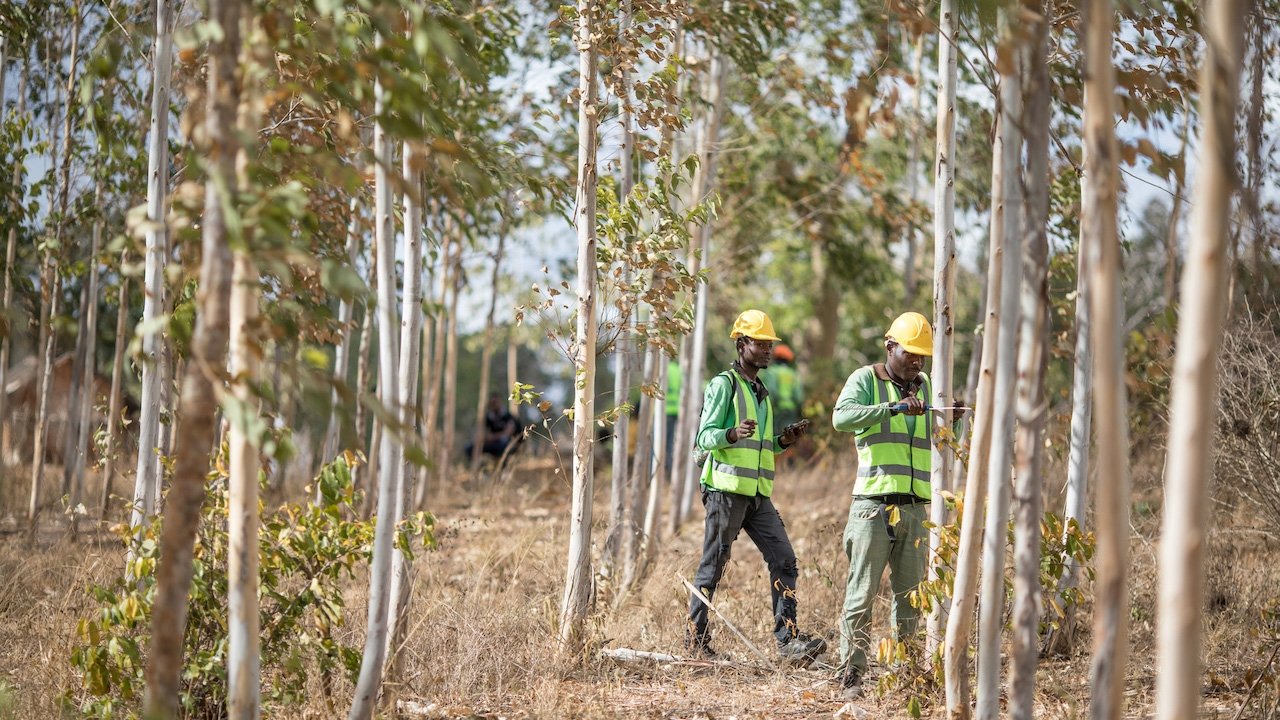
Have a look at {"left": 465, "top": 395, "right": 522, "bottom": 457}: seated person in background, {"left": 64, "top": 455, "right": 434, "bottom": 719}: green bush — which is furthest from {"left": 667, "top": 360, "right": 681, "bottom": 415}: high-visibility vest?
{"left": 64, "top": 455, "right": 434, "bottom": 719}: green bush

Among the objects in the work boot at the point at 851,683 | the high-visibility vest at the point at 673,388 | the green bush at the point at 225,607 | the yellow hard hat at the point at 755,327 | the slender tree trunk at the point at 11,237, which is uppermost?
the slender tree trunk at the point at 11,237

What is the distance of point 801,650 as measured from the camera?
5805 mm

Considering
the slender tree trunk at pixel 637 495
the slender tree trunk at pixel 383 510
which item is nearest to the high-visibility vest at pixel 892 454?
the slender tree trunk at pixel 637 495

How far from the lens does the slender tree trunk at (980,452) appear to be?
3723 millimetres

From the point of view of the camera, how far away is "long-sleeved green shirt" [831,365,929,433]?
Answer: 17.5 feet

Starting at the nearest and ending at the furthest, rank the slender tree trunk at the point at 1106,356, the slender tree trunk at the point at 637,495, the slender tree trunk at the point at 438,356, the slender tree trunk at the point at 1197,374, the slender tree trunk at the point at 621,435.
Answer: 1. the slender tree trunk at the point at 1197,374
2. the slender tree trunk at the point at 1106,356
3. the slender tree trunk at the point at 621,435
4. the slender tree trunk at the point at 637,495
5. the slender tree trunk at the point at 438,356

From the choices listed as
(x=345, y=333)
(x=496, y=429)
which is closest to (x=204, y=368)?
(x=345, y=333)

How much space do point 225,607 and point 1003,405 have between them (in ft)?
9.71

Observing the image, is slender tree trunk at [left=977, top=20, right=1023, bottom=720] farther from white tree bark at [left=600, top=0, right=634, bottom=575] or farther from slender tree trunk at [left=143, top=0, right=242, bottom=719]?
white tree bark at [left=600, top=0, right=634, bottom=575]

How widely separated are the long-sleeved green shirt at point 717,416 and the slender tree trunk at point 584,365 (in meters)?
0.62

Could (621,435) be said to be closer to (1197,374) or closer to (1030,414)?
(1030,414)

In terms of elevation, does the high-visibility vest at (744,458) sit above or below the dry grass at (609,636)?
above

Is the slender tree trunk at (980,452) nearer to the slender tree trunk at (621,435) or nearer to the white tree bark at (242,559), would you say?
the white tree bark at (242,559)

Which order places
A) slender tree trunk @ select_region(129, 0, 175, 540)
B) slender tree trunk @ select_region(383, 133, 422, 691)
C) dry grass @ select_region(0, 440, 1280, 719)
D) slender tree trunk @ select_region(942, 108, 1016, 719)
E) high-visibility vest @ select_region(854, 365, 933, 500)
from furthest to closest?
high-visibility vest @ select_region(854, 365, 933, 500)
slender tree trunk @ select_region(129, 0, 175, 540)
dry grass @ select_region(0, 440, 1280, 719)
slender tree trunk @ select_region(383, 133, 422, 691)
slender tree trunk @ select_region(942, 108, 1016, 719)
